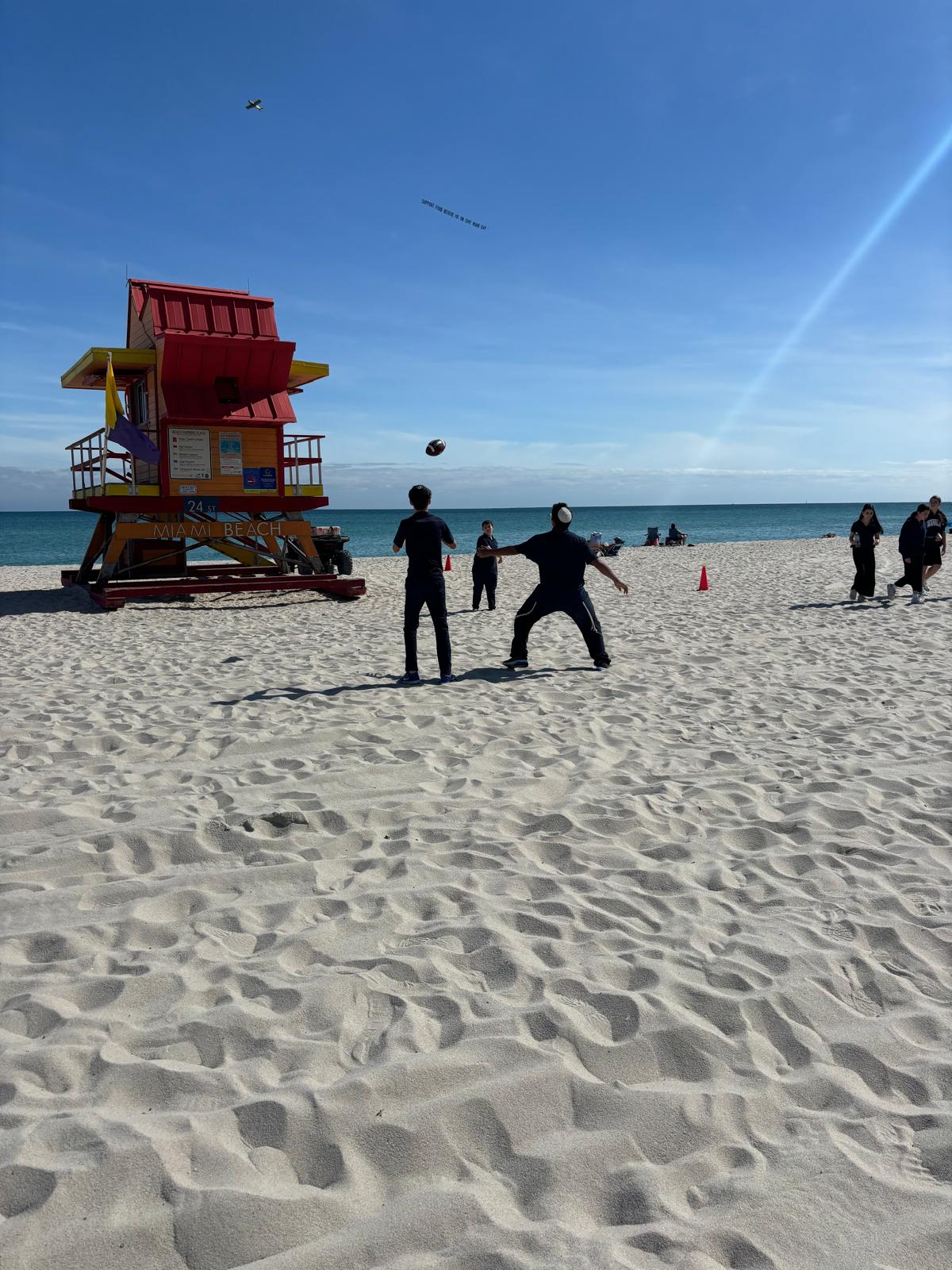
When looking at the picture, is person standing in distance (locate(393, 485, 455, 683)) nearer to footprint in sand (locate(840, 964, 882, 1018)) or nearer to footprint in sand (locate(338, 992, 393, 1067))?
footprint in sand (locate(338, 992, 393, 1067))

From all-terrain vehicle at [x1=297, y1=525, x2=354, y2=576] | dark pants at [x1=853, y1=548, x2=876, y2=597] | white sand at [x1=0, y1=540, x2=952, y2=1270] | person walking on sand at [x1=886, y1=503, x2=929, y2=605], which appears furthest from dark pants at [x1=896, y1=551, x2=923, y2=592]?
all-terrain vehicle at [x1=297, y1=525, x2=354, y2=576]

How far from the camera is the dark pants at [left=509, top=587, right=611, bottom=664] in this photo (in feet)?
30.6

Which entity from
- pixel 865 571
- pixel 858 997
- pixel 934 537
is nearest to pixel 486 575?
pixel 865 571

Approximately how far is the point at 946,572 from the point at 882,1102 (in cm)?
2086

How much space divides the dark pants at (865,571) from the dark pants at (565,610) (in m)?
7.32

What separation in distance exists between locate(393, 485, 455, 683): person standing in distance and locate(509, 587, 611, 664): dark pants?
90 centimetres

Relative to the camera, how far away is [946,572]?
2084 cm

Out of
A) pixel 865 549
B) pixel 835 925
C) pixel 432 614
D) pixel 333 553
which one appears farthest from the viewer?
pixel 333 553

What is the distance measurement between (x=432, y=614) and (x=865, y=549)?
29.5 ft

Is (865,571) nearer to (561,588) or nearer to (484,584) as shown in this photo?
(484,584)

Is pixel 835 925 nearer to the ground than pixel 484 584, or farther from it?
nearer to the ground

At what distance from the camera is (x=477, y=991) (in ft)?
10.8

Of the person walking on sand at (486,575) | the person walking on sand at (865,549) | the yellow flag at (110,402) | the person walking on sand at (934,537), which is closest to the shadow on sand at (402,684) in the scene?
the person walking on sand at (486,575)

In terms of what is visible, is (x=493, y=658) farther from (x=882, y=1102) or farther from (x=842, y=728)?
(x=882, y=1102)
